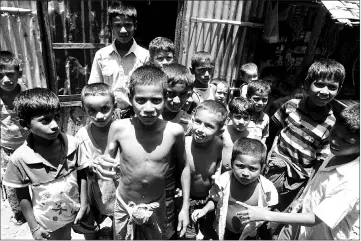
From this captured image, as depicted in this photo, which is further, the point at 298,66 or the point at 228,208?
the point at 298,66

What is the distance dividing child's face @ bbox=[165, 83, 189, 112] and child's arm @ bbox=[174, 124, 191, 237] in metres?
0.43

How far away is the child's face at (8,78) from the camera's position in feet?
9.09

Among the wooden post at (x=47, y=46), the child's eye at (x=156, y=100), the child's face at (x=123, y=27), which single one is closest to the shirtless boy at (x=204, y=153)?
the child's eye at (x=156, y=100)

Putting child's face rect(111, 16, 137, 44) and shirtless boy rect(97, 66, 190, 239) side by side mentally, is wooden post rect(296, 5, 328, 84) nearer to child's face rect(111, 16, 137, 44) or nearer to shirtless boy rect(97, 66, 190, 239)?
child's face rect(111, 16, 137, 44)

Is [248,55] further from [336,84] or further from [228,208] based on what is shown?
[228,208]

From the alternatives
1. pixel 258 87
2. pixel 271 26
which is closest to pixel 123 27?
pixel 258 87

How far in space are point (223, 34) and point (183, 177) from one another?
263 cm

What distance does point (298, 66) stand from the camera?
4676 millimetres

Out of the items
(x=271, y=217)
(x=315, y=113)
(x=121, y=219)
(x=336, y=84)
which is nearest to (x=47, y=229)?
(x=121, y=219)

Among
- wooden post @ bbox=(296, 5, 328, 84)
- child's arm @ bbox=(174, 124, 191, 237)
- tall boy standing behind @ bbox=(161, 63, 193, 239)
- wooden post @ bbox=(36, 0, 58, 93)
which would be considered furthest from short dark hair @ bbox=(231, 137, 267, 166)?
wooden post @ bbox=(36, 0, 58, 93)

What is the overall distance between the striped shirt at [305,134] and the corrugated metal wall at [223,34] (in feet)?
5.84

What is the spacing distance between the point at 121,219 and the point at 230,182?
2.97 feet

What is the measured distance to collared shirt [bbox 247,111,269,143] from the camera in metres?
3.05

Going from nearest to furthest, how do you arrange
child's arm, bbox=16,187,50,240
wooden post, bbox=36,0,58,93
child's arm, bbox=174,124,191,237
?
child's arm, bbox=16,187,50,240 < child's arm, bbox=174,124,191,237 < wooden post, bbox=36,0,58,93
